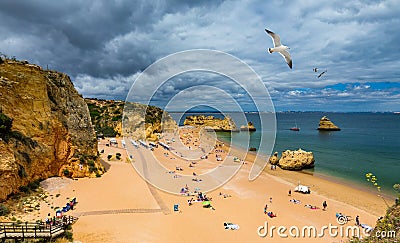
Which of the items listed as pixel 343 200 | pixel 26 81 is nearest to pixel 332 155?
pixel 343 200

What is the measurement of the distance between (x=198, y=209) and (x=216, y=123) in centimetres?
7975

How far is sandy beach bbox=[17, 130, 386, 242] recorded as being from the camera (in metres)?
13.4

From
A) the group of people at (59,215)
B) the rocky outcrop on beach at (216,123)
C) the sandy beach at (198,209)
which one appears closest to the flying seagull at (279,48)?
the sandy beach at (198,209)

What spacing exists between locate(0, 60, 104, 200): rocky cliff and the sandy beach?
6.29 ft

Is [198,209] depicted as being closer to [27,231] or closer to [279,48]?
[27,231]

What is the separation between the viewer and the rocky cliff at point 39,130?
15.0 metres

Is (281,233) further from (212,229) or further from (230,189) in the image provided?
(230,189)

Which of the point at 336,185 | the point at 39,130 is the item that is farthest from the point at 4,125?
the point at 336,185

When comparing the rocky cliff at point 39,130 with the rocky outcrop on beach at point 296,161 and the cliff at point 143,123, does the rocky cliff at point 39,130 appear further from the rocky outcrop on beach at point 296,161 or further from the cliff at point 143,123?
the cliff at point 143,123

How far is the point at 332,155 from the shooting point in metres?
43.2

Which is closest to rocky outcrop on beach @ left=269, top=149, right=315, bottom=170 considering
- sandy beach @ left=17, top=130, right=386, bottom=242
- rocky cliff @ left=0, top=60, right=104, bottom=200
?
sandy beach @ left=17, top=130, right=386, bottom=242

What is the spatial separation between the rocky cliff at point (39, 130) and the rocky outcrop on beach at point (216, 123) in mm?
72259

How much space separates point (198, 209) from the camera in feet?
57.7

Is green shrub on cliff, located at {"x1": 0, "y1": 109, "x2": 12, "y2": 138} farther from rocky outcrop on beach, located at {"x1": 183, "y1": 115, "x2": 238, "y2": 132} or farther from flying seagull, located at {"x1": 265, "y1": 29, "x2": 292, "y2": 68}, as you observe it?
rocky outcrop on beach, located at {"x1": 183, "y1": 115, "x2": 238, "y2": 132}
